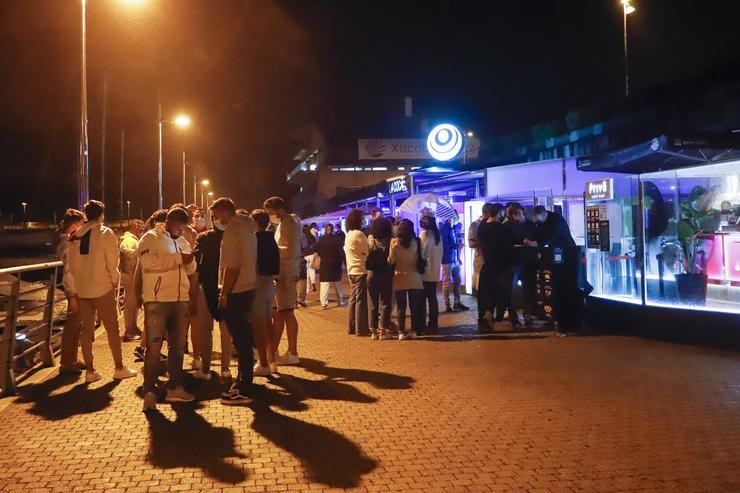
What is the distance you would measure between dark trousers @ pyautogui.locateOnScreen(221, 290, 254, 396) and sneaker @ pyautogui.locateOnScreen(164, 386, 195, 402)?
1.61 ft

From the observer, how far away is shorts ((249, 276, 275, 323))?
7.14 meters

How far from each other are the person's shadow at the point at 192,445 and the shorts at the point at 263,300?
4.21ft

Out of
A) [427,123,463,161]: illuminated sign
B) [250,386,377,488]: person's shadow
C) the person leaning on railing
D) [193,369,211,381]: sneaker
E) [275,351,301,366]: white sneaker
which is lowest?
[250,386,377,488]: person's shadow

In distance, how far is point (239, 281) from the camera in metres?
6.43

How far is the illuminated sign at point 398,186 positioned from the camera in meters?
16.8

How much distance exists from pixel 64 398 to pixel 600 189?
8502mm

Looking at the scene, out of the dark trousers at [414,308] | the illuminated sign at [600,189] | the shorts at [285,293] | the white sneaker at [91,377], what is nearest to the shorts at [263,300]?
the shorts at [285,293]

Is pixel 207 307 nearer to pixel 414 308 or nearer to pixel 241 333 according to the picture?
pixel 241 333

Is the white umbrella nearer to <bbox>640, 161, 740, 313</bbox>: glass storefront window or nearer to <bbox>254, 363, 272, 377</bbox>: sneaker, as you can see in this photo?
<bbox>640, 161, 740, 313</bbox>: glass storefront window

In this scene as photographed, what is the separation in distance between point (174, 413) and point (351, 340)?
4086 mm

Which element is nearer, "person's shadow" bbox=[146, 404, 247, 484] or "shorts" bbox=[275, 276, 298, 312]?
"person's shadow" bbox=[146, 404, 247, 484]

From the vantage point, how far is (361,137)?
83438 mm

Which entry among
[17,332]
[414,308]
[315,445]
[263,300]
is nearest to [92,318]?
[17,332]

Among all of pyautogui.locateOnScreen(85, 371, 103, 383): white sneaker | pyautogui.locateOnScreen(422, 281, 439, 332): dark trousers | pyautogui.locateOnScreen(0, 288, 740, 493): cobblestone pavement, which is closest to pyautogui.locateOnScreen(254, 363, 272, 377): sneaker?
pyautogui.locateOnScreen(0, 288, 740, 493): cobblestone pavement
